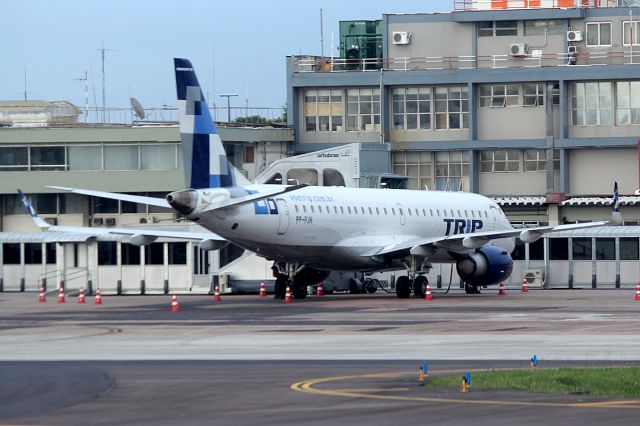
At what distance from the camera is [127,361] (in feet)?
79.4

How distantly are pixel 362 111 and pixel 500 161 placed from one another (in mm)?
8604

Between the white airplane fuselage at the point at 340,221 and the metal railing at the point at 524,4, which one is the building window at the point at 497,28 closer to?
the metal railing at the point at 524,4

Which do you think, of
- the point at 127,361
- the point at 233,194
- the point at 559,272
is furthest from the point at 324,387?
the point at 559,272

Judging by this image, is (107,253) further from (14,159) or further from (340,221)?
(14,159)

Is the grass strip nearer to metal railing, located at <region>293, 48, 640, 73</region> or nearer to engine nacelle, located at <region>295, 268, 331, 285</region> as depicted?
engine nacelle, located at <region>295, 268, 331, 285</region>

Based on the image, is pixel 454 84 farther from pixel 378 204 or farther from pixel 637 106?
pixel 378 204

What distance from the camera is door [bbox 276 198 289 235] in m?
44.3

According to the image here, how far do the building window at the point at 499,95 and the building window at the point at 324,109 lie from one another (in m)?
8.55

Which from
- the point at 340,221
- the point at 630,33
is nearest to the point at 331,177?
the point at 340,221

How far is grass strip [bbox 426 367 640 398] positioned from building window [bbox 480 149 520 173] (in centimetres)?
5879

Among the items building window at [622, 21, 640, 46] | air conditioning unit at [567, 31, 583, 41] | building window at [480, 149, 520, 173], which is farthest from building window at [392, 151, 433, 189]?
building window at [622, 21, 640, 46]

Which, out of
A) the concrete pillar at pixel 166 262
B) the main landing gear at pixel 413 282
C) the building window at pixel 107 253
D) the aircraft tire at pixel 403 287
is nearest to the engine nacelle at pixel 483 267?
the main landing gear at pixel 413 282

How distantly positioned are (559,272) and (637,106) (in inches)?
764

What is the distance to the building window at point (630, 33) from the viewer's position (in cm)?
7762
